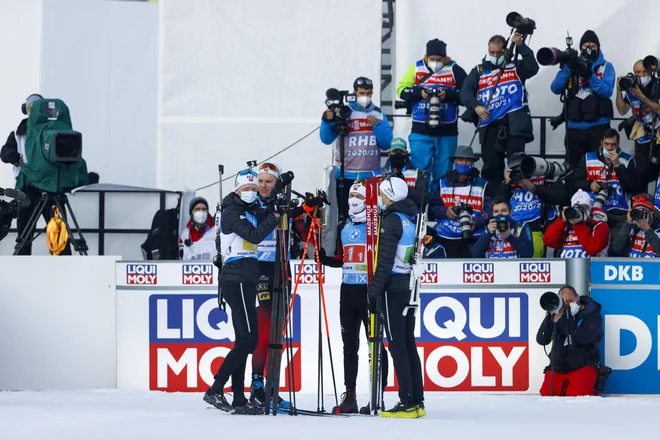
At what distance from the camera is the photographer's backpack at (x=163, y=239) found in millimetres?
11945

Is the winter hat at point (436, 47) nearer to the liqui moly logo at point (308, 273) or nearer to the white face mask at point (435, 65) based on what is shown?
the white face mask at point (435, 65)

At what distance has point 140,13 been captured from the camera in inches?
574

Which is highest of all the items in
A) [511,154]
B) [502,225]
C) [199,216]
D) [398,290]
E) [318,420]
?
[511,154]

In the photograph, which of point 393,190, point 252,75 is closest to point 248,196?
point 393,190

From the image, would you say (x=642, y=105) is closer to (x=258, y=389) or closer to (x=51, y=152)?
(x=258, y=389)

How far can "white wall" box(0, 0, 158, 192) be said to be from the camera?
46.2 ft

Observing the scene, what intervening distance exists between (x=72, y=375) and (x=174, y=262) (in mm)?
1293

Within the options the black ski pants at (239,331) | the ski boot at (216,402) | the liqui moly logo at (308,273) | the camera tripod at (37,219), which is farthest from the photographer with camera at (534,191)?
the ski boot at (216,402)

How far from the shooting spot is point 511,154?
12.1 m

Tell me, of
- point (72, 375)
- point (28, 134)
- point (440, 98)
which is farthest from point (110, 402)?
point (440, 98)

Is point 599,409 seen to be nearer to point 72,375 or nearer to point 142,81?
point 72,375

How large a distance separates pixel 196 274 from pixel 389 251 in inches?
113

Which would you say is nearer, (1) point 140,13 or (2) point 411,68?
(2) point 411,68

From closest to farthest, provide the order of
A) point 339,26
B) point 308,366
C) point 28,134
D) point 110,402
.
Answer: point 110,402 → point 308,366 → point 28,134 → point 339,26
